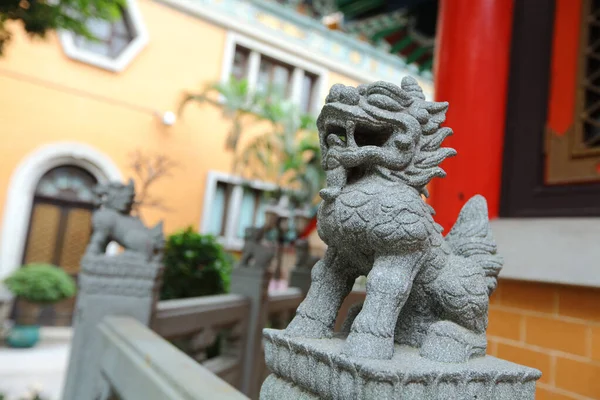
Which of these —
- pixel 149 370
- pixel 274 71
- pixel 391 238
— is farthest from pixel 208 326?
pixel 274 71

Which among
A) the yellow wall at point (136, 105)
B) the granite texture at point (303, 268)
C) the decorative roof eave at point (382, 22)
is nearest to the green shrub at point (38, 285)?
the yellow wall at point (136, 105)

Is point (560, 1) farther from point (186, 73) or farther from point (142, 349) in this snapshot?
point (186, 73)

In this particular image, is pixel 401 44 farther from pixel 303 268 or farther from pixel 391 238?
pixel 391 238

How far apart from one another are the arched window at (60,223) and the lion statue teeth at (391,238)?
6.05m

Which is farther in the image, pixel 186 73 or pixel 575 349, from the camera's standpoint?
pixel 186 73

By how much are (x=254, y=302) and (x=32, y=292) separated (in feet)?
10.3

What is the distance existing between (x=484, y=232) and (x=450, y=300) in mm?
243

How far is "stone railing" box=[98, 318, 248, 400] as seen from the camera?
1122 millimetres

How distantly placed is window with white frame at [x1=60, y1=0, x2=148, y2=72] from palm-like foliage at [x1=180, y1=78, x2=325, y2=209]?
1048 millimetres

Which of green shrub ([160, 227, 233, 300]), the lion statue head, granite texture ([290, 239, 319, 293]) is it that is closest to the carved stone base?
the lion statue head

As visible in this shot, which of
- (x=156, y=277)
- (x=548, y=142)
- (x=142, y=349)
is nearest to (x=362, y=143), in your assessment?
(x=142, y=349)

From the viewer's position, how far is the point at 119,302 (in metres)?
2.13

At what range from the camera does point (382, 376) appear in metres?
0.68

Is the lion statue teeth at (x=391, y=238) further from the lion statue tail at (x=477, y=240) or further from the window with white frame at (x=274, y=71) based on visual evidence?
the window with white frame at (x=274, y=71)
